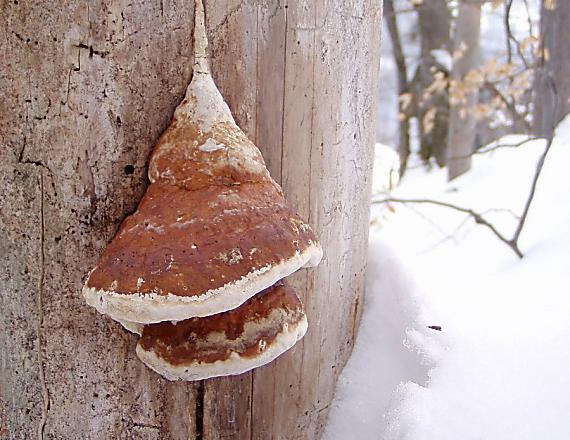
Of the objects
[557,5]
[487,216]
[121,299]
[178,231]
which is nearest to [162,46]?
[178,231]

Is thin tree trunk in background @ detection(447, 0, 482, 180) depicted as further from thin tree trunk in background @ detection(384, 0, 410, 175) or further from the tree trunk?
the tree trunk

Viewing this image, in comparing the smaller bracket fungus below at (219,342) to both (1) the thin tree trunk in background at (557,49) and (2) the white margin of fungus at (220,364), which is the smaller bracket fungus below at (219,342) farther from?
(1) the thin tree trunk in background at (557,49)

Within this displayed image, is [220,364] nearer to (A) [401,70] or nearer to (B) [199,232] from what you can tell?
(B) [199,232]

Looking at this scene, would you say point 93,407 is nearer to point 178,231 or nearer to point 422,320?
point 178,231

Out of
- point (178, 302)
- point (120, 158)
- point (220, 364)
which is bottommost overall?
point (220, 364)

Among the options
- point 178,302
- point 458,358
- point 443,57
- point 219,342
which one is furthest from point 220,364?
point 443,57

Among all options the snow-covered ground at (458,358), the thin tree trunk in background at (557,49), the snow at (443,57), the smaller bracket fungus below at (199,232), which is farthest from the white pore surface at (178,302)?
the snow at (443,57)
